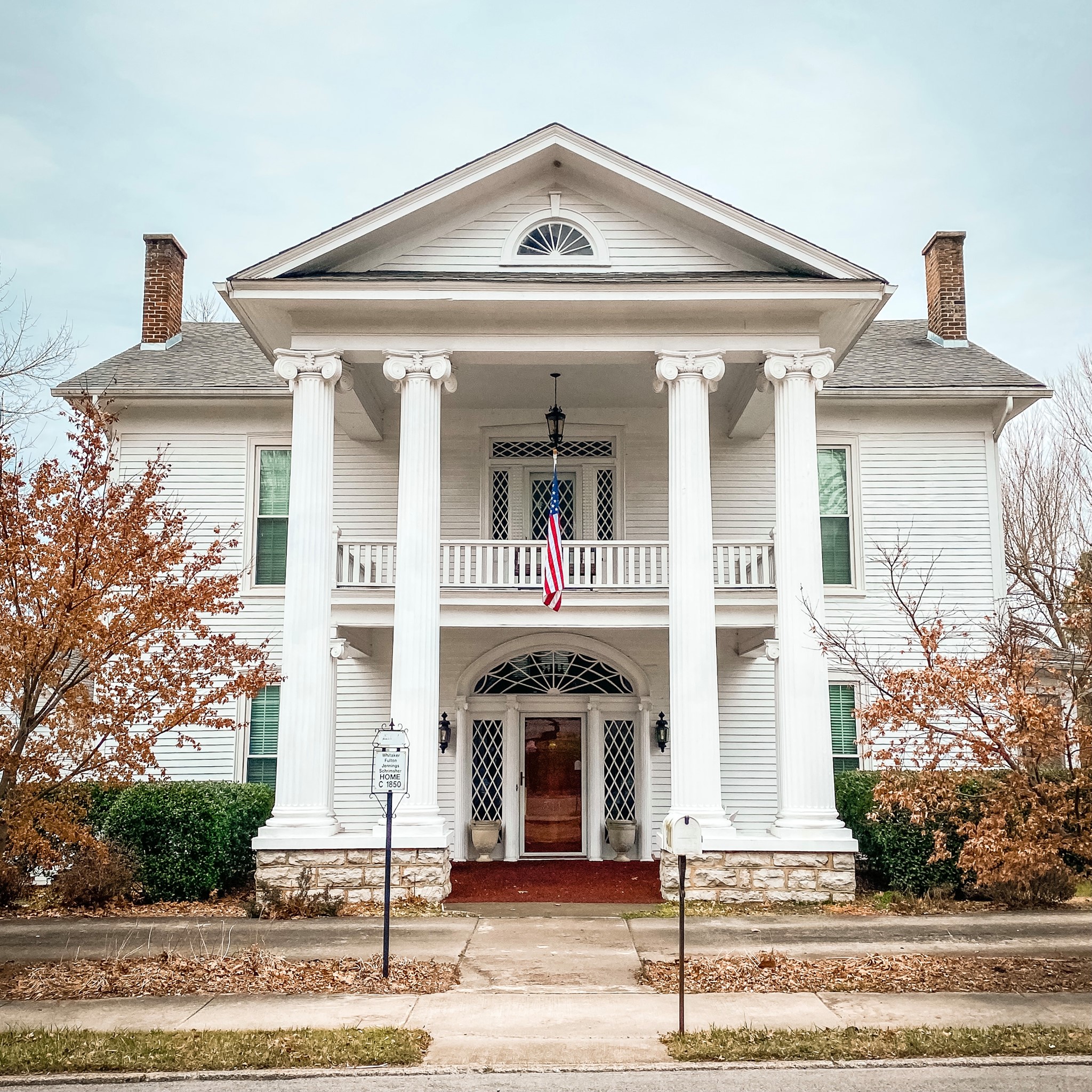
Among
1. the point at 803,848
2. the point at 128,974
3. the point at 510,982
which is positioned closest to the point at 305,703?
the point at 128,974

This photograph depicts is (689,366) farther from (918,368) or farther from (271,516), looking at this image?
(271,516)

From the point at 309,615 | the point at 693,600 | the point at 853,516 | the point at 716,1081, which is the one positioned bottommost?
the point at 716,1081

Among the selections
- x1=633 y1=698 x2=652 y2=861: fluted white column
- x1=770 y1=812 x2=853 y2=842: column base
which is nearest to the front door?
x1=633 y1=698 x2=652 y2=861: fluted white column

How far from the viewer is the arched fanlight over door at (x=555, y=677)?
56.1 ft

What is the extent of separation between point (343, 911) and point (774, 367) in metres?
8.60

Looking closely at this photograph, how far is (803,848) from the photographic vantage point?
12.7 metres

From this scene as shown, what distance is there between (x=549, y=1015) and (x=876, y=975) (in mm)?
3014

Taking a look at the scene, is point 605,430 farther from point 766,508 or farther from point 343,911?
point 343,911

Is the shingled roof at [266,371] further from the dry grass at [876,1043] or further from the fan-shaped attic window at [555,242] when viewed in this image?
the dry grass at [876,1043]

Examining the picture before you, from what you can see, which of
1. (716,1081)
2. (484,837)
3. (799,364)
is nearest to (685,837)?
(716,1081)

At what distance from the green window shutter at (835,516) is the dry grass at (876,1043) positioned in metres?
10.3

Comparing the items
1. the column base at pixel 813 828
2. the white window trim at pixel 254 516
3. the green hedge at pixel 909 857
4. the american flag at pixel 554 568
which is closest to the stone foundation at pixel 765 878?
the column base at pixel 813 828

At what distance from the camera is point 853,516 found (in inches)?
691

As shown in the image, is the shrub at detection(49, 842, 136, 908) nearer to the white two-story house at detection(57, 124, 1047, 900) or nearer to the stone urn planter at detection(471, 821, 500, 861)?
the white two-story house at detection(57, 124, 1047, 900)
